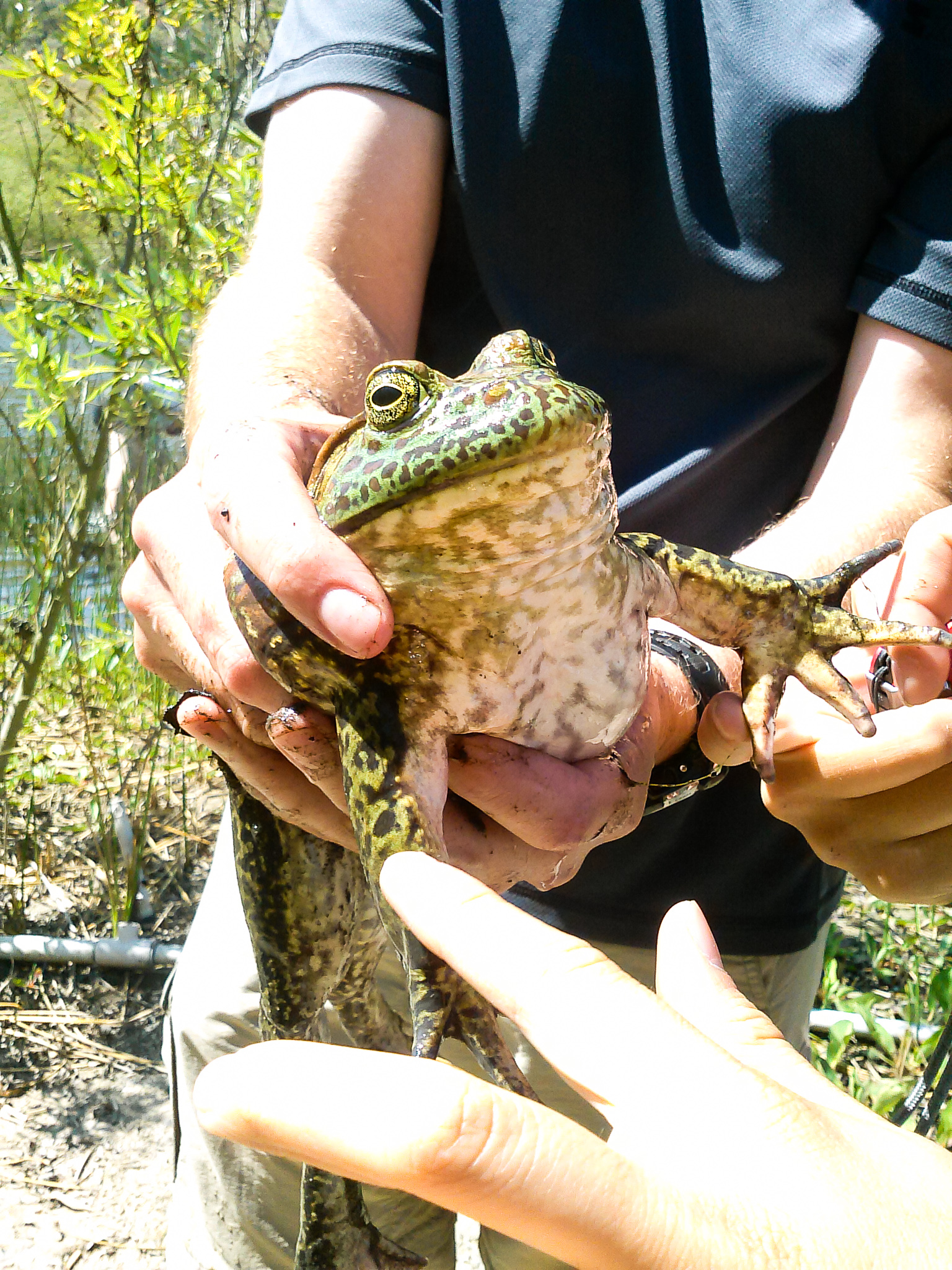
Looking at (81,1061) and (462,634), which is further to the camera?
(81,1061)

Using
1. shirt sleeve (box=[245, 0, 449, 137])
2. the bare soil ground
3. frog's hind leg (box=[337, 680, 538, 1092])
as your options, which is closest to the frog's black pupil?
frog's hind leg (box=[337, 680, 538, 1092])

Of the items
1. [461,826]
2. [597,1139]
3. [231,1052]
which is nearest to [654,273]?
[461,826]

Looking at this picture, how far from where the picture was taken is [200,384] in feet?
9.46

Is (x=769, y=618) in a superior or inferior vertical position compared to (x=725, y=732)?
superior

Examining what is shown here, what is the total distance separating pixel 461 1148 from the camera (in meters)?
1.03

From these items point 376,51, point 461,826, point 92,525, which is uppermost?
point 376,51

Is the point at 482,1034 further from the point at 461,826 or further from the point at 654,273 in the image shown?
the point at 654,273

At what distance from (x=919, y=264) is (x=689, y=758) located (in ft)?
5.40

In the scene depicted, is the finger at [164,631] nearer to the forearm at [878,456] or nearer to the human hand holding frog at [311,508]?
the human hand holding frog at [311,508]

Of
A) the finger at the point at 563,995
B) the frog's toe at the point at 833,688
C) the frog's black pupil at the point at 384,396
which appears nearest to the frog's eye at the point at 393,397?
the frog's black pupil at the point at 384,396

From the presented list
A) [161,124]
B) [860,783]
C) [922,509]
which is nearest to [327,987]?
[860,783]

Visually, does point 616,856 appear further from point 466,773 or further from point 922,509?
point 922,509

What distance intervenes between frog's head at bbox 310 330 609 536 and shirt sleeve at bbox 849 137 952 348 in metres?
1.50

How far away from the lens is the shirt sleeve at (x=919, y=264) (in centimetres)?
291
